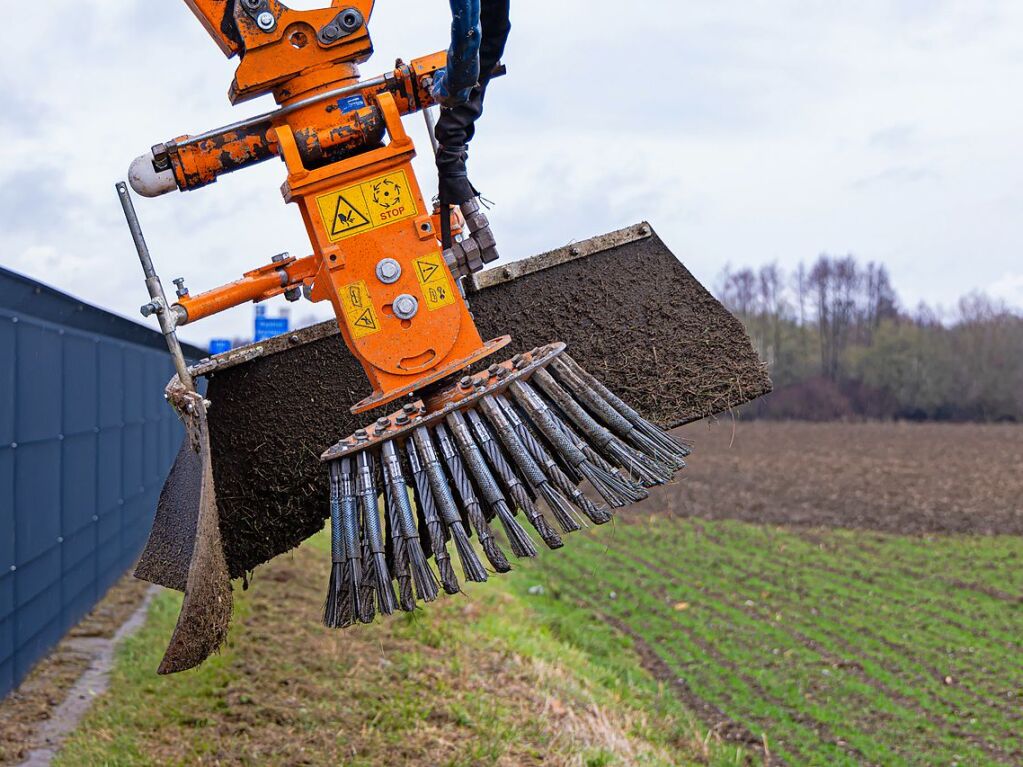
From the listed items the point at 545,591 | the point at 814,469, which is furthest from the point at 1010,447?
the point at 545,591

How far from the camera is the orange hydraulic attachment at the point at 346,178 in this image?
356 centimetres

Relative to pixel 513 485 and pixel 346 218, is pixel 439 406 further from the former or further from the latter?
pixel 346 218

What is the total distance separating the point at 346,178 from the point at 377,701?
3.97 meters

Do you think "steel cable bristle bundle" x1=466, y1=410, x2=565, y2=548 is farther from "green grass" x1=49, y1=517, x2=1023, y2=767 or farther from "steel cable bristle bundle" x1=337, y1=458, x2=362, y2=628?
"steel cable bristle bundle" x1=337, y1=458, x2=362, y2=628

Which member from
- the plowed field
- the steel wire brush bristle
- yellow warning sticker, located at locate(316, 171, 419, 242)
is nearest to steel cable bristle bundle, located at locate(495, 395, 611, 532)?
the steel wire brush bristle

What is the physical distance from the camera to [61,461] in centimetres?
914

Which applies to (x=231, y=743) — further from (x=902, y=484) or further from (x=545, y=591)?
(x=902, y=484)

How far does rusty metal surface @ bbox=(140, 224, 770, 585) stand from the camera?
4461mm

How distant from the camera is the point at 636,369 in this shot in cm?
451

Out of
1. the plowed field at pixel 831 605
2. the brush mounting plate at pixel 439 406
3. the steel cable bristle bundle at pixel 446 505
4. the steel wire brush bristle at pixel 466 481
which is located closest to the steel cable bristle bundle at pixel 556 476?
the steel wire brush bristle at pixel 466 481

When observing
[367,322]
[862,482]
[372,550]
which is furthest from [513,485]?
[862,482]

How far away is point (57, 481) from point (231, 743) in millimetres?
3874

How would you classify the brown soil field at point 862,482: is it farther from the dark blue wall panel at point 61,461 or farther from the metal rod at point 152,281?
the metal rod at point 152,281

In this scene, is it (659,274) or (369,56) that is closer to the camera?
(369,56)
